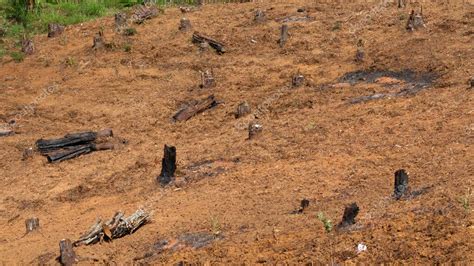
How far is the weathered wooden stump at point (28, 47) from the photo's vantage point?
1769 centimetres

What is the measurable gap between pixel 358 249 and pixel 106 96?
9.30 meters

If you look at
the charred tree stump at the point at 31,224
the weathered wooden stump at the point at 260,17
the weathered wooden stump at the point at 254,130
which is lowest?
the charred tree stump at the point at 31,224

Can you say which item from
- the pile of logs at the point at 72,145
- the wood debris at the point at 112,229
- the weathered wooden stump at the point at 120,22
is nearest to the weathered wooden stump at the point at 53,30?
the weathered wooden stump at the point at 120,22

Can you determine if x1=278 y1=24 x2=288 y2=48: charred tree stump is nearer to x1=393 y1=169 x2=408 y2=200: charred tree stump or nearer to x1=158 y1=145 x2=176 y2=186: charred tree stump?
x1=158 y1=145 x2=176 y2=186: charred tree stump

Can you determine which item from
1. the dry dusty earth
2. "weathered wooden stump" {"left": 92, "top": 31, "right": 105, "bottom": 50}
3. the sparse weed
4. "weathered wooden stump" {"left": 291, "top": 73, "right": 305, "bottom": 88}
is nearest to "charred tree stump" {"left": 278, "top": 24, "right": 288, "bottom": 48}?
the dry dusty earth

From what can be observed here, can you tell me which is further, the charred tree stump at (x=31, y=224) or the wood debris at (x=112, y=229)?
the charred tree stump at (x=31, y=224)

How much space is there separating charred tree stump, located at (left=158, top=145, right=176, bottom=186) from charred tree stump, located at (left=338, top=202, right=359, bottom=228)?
11.3 ft

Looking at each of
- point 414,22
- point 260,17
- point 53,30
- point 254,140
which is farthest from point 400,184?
point 53,30

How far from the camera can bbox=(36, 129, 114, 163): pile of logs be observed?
12461 mm

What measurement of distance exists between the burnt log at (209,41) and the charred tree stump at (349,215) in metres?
9.50

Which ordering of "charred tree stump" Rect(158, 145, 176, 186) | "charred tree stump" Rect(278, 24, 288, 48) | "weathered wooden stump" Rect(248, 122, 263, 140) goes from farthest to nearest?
"charred tree stump" Rect(278, 24, 288, 48) → "weathered wooden stump" Rect(248, 122, 263, 140) → "charred tree stump" Rect(158, 145, 176, 186)

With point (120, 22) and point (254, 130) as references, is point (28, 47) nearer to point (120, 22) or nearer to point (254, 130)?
point (120, 22)

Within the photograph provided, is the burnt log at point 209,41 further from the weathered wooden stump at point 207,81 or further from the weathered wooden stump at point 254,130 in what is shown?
the weathered wooden stump at point 254,130

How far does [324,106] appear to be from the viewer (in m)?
12.2
